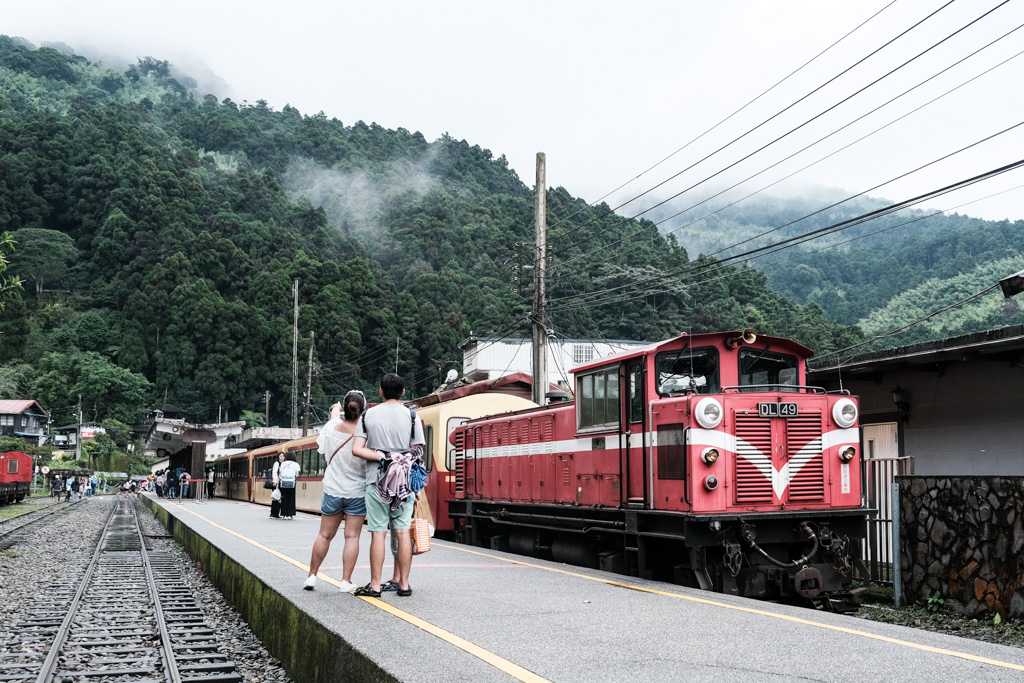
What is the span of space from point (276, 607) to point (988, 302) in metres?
38.9

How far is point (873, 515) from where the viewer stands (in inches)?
415

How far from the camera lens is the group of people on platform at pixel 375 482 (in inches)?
278

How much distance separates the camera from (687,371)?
34.2 ft

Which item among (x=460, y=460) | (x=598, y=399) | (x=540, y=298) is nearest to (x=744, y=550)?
(x=598, y=399)

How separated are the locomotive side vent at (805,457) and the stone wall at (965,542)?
0.88 m

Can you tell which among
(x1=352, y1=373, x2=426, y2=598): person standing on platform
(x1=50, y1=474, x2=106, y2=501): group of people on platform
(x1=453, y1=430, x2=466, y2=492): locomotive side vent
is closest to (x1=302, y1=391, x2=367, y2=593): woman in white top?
(x1=352, y1=373, x2=426, y2=598): person standing on platform

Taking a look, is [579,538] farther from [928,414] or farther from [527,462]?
[928,414]

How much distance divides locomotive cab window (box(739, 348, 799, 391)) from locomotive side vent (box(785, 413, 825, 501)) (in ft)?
1.87

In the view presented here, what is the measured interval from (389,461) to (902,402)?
9612 millimetres

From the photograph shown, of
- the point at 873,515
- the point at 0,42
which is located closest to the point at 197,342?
the point at 873,515

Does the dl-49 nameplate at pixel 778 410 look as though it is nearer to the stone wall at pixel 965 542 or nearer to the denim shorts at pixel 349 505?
the stone wall at pixel 965 542

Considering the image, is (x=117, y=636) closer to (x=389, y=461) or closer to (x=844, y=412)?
(x=389, y=461)

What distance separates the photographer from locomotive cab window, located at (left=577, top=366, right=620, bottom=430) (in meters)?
11.1

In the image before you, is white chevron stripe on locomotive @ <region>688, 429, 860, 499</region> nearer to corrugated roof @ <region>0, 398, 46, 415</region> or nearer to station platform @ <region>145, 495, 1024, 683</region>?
station platform @ <region>145, 495, 1024, 683</region>
